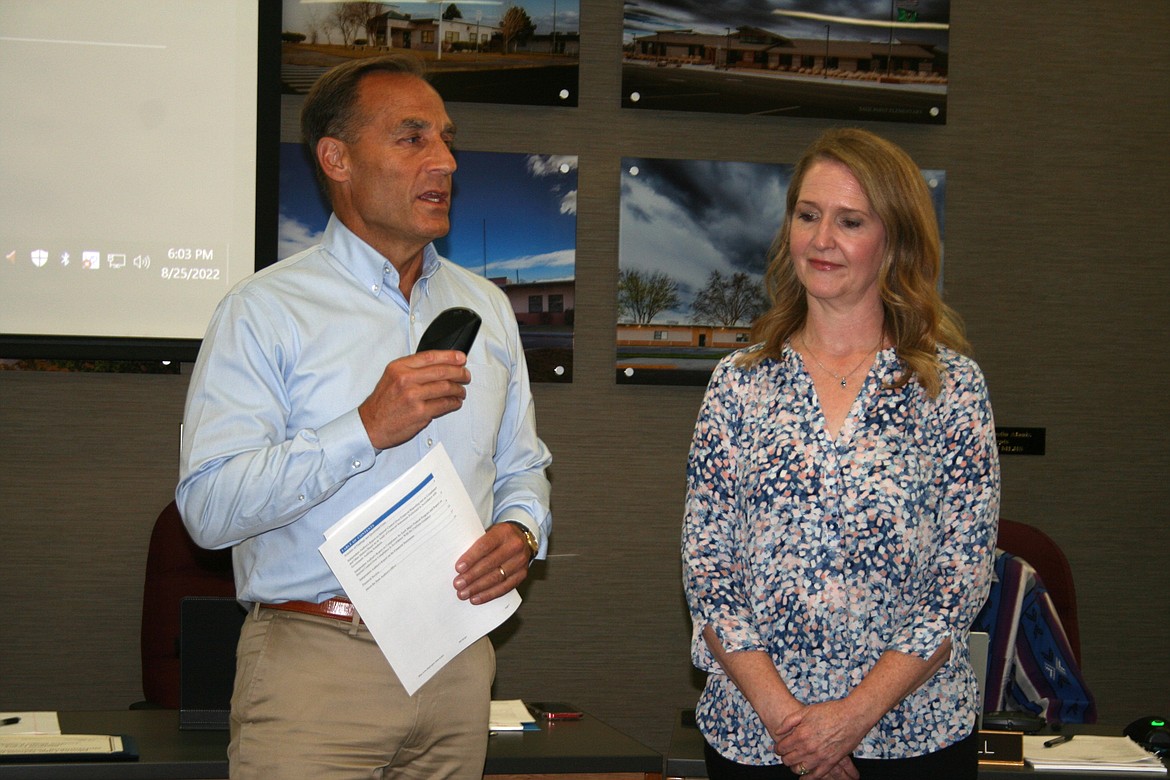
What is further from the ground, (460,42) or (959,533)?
(460,42)

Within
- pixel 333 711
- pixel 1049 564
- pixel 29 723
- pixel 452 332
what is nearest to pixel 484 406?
pixel 452 332

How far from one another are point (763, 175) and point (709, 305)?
461 mm

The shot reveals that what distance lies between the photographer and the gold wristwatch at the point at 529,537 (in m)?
1.98

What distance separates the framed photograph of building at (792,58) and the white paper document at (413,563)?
2.15m

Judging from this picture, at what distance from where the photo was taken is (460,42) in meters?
3.56

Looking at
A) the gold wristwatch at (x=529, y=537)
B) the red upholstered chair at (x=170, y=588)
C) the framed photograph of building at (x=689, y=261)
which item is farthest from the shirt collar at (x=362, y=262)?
the framed photograph of building at (x=689, y=261)

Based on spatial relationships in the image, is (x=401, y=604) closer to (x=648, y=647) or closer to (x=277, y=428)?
(x=277, y=428)

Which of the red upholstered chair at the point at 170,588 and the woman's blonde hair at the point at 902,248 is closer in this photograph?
the woman's blonde hair at the point at 902,248

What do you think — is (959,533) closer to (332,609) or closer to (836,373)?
(836,373)

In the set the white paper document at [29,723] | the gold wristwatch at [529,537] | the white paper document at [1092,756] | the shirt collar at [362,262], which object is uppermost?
the shirt collar at [362,262]

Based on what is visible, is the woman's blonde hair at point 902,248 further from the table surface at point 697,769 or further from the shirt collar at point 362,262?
the table surface at point 697,769

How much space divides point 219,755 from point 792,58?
2.70 m

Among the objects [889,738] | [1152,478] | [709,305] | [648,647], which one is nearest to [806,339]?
[889,738]

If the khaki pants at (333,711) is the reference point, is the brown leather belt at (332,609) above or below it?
above
